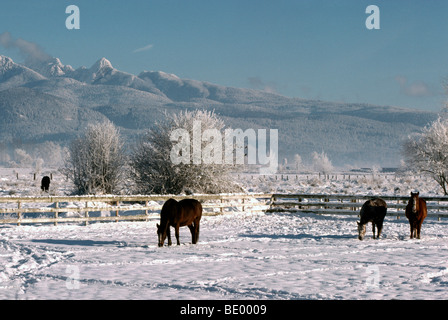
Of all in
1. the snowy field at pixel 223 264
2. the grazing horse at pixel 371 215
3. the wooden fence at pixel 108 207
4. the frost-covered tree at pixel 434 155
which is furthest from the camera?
the frost-covered tree at pixel 434 155

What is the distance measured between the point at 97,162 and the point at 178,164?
266 inches

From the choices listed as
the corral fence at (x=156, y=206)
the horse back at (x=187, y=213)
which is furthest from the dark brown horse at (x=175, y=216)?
the corral fence at (x=156, y=206)

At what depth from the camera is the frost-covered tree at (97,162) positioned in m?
34.8

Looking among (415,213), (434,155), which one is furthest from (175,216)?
(434,155)

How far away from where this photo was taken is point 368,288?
9789 millimetres

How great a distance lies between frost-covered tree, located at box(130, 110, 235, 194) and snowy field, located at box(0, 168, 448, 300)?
1054 cm

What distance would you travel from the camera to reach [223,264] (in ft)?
41.2

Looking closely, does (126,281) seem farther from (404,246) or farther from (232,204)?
(232,204)

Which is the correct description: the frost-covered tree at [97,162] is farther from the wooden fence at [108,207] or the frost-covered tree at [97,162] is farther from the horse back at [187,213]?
the horse back at [187,213]

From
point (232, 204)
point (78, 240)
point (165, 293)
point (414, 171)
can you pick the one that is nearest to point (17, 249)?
point (78, 240)

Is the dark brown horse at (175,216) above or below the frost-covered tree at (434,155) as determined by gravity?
below

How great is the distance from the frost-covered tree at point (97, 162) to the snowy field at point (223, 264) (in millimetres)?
14753

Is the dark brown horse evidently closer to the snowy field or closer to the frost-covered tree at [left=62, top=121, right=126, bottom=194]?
the snowy field

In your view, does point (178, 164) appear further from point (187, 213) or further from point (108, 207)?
point (187, 213)
